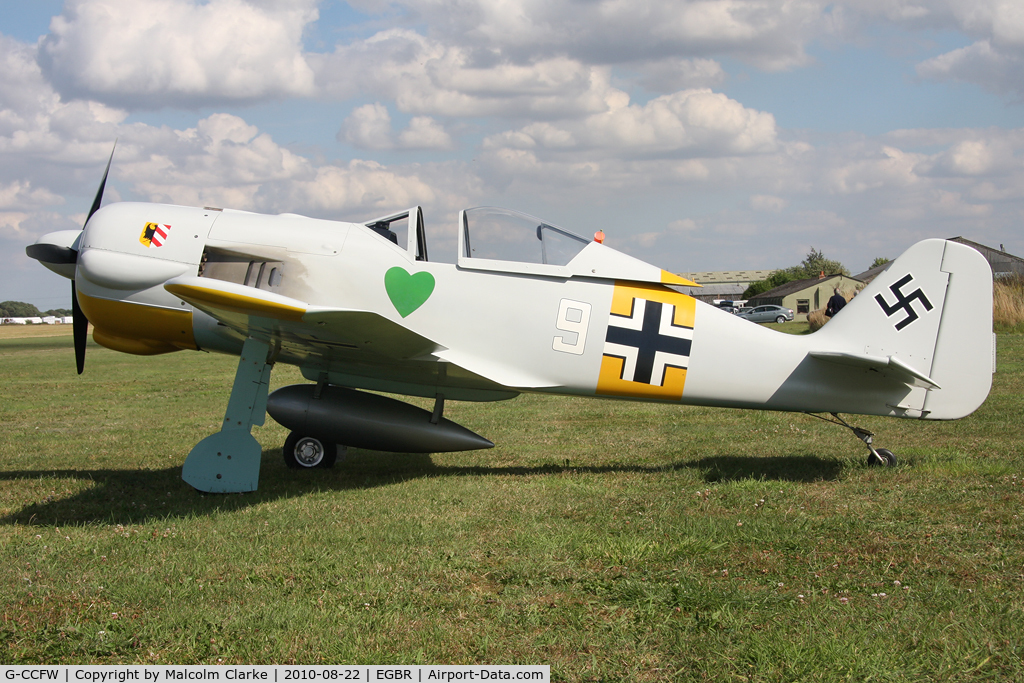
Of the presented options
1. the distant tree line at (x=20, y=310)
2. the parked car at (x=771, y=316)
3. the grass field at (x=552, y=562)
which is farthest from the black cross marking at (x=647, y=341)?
the distant tree line at (x=20, y=310)

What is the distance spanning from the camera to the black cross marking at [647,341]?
20.6 ft

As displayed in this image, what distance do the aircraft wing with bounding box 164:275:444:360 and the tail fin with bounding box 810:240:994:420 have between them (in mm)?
3609

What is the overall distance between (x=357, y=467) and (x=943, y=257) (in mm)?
5700

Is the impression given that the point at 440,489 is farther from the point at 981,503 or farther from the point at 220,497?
the point at 981,503

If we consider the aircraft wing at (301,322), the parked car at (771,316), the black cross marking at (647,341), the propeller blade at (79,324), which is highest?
the parked car at (771,316)

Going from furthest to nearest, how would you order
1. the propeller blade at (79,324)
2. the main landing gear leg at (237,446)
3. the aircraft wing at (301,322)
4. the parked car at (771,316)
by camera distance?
the parked car at (771,316), the propeller blade at (79,324), the main landing gear leg at (237,446), the aircraft wing at (301,322)

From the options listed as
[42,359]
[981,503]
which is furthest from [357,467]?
[42,359]

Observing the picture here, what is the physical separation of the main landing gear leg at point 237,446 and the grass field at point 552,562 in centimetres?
16

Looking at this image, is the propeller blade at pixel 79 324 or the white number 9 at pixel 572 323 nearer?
the white number 9 at pixel 572 323

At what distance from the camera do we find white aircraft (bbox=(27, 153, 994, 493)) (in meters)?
6.13

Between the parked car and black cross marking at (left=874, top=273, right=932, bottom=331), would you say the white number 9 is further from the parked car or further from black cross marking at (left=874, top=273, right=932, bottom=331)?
the parked car

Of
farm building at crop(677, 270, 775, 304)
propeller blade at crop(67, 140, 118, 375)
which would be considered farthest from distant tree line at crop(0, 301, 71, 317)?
propeller blade at crop(67, 140, 118, 375)

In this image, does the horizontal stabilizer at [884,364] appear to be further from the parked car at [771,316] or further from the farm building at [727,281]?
the farm building at [727,281]

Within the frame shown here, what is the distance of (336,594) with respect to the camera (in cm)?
366
